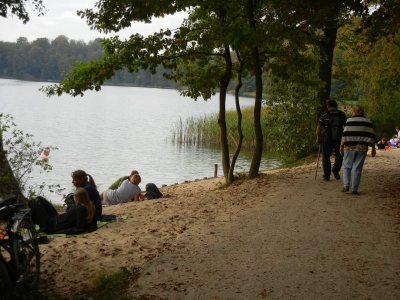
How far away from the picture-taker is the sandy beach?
262 inches

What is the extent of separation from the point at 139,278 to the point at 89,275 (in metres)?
0.80

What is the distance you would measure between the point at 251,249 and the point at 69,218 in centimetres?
349

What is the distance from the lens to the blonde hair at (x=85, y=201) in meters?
9.98

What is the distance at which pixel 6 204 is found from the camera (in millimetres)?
6227

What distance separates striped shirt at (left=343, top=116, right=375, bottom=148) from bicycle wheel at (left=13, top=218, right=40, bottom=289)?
6.84 metres

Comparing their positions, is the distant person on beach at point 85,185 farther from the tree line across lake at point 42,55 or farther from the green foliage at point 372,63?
the tree line across lake at point 42,55

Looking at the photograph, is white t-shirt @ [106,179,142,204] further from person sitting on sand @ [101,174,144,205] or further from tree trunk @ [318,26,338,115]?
tree trunk @ [318,26,338,115]

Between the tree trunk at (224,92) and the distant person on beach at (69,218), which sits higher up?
the tree trunk at (224,92)

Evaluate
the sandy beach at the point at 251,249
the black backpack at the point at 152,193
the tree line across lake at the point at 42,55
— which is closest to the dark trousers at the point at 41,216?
the sandy beach at the point at 251,249

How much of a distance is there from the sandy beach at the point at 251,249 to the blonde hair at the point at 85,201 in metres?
0.33

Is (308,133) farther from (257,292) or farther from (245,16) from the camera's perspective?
(257,292)

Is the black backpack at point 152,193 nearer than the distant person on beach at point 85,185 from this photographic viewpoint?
No

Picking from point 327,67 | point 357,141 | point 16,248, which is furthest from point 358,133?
point 327,67

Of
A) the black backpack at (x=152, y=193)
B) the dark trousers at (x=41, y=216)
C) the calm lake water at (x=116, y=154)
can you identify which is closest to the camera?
the dark trousers at (x=41, y=216)
